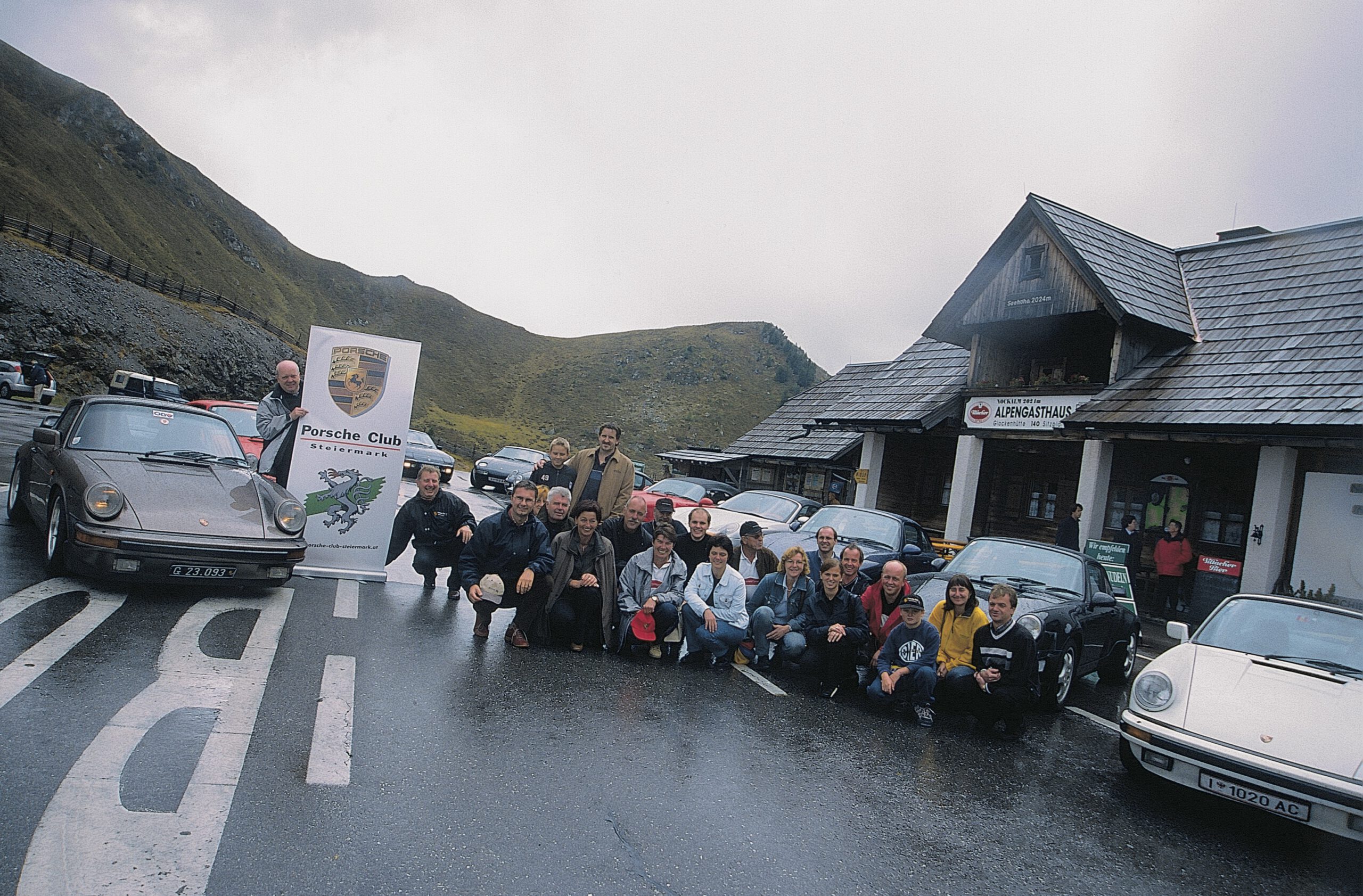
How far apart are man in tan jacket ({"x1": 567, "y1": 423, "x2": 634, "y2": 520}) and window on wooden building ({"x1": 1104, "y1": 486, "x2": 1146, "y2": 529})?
11.5 m

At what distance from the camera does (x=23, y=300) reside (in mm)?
37844

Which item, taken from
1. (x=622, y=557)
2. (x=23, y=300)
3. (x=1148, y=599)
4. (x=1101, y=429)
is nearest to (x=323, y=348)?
(x=622, y=557)

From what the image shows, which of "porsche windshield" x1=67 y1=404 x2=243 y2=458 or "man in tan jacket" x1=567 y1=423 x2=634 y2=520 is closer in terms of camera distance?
"porsche windshield" x1=67 y1=404 x2=243 y2=458

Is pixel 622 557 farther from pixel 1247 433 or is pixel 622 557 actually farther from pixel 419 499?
pixel 1247 433

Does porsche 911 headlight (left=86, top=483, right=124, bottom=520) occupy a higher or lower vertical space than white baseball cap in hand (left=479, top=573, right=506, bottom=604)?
higher

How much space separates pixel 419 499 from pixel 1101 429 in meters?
12.2

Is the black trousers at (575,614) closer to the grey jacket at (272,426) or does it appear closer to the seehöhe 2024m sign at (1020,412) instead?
the grey jacket at (272,426)

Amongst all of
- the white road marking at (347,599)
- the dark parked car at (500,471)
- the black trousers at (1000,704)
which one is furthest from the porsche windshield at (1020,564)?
the dark parked car at (500,471)

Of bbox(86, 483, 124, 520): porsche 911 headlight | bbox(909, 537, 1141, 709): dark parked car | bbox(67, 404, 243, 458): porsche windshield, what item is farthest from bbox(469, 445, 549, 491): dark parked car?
bbox(86, 483, 124, 520): porsche 911 headlight

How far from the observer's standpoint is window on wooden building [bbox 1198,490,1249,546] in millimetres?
14734

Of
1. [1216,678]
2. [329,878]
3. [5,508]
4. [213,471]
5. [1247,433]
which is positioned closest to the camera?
[329,878]

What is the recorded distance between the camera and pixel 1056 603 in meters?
7.61

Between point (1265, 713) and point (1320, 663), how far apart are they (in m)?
1.00

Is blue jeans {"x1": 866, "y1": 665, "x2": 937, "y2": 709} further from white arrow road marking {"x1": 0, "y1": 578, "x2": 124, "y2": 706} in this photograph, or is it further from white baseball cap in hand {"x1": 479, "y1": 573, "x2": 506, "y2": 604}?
white arrow road marking {"x1": 0, "y1": 578, "x2": 124, "y2": 706}
